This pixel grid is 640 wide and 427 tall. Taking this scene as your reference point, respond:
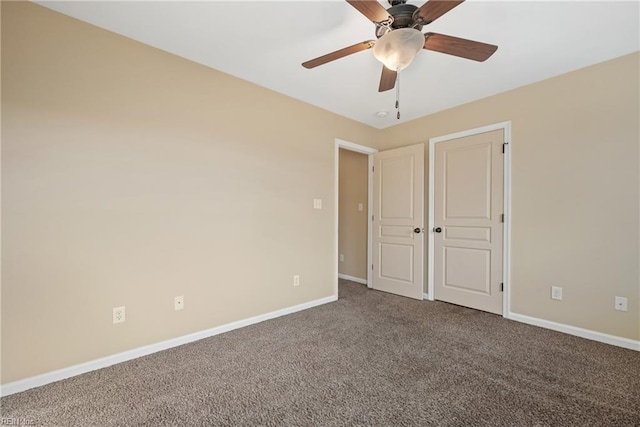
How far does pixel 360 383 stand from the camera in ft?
5.74

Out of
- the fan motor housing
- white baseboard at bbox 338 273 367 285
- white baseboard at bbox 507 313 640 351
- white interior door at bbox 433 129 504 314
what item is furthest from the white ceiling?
white baseboard at bbox 338 273 367 285

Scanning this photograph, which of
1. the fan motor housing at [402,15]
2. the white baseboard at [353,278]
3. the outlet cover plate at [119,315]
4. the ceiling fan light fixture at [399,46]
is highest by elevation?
the fan motor housing at [402,15]

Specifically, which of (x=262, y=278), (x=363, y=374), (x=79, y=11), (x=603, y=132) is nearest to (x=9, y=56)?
(x=79, y=11)

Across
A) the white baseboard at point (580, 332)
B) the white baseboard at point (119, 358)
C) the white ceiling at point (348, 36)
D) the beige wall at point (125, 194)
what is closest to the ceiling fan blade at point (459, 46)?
the white ceiling at point (348, 36)

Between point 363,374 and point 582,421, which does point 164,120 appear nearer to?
point 363,374

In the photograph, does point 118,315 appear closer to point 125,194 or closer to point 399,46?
point 125,194

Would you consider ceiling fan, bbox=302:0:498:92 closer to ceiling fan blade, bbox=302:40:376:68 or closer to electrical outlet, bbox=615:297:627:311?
ceiling fan blade, bbox=302:40:376:68

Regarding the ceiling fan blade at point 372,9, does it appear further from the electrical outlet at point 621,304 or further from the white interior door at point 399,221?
the electrical outlet at point 621,304

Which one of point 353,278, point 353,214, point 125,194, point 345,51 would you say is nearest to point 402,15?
point 345,51

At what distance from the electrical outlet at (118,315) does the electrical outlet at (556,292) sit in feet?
12.4

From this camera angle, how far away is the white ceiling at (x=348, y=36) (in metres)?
1.77

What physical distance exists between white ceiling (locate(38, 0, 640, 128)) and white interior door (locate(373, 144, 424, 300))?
3.48ft

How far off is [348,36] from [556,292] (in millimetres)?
2977

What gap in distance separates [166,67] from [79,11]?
57cm
